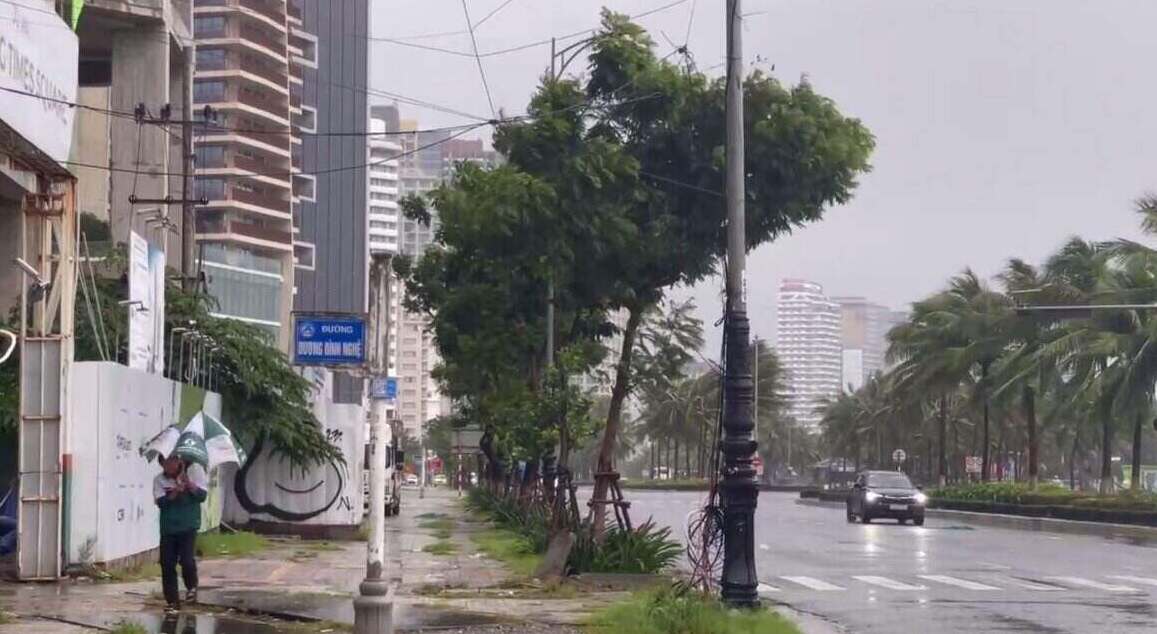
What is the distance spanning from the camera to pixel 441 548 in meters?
31.3

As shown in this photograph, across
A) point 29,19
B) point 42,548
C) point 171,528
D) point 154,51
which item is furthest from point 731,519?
point 154,51

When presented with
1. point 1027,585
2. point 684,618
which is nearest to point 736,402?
point 684,618

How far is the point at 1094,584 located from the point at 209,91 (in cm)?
7842

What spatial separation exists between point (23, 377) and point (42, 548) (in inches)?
74.1

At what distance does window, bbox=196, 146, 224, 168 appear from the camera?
9425 cm

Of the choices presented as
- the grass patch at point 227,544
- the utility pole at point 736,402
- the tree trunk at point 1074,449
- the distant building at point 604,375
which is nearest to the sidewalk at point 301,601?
the grass patch at point 227,544

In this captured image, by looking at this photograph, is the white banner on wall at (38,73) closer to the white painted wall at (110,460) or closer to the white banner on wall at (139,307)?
the white banner on wall at (139,307)

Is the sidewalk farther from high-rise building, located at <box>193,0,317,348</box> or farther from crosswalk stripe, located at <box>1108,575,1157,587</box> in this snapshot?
high-rise building, located at <box>193,0,317,348</box>

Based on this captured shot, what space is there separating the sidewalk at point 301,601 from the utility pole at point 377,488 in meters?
1.76

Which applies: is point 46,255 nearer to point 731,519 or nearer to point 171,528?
point 171,528

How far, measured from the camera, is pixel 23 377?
1886 cm

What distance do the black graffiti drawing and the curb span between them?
20.1 metres

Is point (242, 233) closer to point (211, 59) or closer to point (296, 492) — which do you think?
point (211, 59)

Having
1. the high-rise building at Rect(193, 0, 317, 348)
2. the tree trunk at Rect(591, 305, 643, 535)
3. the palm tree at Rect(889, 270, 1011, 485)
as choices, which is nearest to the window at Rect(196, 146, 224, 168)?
the high-rise building at Rect(193, 0, 317, 348)
